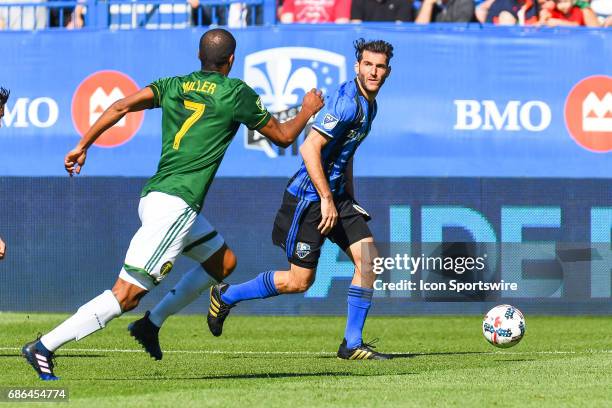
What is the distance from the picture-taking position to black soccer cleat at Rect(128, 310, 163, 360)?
9.37 metres

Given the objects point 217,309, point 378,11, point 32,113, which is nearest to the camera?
point 217,309

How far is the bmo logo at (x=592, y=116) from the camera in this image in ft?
52.6

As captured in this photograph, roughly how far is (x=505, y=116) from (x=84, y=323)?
9014 millimetres

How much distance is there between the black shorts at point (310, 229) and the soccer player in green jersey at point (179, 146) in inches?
69.6

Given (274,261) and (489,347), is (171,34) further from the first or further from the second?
(489,347)

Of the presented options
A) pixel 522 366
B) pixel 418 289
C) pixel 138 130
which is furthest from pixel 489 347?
pixel 138 130

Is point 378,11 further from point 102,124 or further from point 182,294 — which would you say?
point 102,124

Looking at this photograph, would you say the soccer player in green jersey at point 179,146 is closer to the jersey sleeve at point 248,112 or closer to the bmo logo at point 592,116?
the jersey sleeve at point 248,112

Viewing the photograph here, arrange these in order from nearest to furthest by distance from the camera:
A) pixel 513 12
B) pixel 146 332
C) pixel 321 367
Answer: pixel 146 332, pixel 321 367, pixel 513 12

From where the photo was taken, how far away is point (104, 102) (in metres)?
16.5

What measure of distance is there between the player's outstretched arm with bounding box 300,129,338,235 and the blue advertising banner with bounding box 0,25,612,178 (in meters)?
5.86

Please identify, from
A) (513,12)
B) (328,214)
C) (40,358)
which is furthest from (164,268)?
(513,12)

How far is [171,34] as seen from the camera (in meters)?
16.5

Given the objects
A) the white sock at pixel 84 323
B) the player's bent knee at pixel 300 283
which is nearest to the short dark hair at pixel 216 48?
the white sock at pixel 84 323
